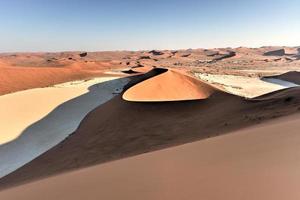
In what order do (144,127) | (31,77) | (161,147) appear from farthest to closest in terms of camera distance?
(31,77)
(144,127)
(161,147)

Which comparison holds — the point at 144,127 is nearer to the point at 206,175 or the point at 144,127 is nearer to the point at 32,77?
the point at 206,175

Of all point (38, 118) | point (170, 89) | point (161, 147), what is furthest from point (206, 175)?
point (170, 89)

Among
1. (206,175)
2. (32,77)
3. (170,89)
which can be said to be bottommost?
(32,77)

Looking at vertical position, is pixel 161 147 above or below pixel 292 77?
above

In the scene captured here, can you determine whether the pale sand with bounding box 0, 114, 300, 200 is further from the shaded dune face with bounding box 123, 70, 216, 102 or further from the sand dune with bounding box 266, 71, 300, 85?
the sand dune with bounding box 266, 71, 300, 85

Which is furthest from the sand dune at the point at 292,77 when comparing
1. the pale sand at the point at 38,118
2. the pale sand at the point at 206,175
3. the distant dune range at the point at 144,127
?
the pale sand at the point at 206,175

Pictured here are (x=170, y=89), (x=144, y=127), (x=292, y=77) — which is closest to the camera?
(x=144, y=127)

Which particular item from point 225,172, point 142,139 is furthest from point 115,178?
point 142,139

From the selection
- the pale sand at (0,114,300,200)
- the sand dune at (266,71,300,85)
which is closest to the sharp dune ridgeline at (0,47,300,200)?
the pale sand at (0,114,300,200)
